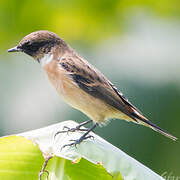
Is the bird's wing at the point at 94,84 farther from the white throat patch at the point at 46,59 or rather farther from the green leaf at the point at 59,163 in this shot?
the green leaf at the point at 59,163

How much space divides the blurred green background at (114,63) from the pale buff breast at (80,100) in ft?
3.42

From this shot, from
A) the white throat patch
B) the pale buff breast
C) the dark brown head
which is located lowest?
the pale buff breast

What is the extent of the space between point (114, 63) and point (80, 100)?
1.80 meters

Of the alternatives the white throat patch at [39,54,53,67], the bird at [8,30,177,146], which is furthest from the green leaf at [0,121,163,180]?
the white throat patch at [39,54,53,67]

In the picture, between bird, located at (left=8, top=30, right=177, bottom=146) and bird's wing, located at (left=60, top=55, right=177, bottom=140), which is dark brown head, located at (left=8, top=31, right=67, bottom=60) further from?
bird's wing, located at (left=60, top=55, right=177, bottom=140)

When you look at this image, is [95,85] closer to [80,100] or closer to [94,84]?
[94,84]

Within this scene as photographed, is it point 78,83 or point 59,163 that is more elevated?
point 78,83

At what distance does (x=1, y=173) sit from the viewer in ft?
11.1

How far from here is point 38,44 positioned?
525cm

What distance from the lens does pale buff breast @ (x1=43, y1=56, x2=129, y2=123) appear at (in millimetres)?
5027

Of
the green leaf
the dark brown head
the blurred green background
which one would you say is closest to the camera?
the green leaf

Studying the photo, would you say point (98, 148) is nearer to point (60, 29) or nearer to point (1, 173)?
point (1, 173)

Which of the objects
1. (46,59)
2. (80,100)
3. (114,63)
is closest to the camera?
(80,100)

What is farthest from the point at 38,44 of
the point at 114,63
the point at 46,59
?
the point at 114,63
